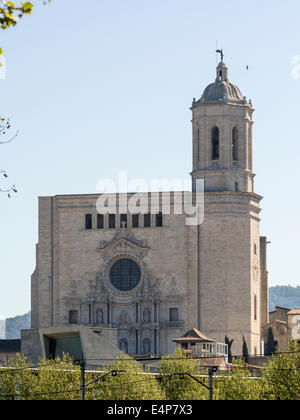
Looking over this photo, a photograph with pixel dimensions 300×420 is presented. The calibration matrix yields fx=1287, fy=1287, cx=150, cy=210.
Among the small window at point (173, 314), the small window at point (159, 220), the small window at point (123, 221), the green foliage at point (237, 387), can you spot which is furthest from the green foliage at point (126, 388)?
the small window at point (123, 221)

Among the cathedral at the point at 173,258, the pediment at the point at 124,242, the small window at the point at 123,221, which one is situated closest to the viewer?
the cathedral at the point at 173,258

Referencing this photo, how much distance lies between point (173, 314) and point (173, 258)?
5664 millimetres

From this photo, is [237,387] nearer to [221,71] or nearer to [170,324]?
[170,324]

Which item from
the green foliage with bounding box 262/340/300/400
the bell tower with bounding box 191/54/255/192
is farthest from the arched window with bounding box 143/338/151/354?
the green foliage with bounding box 262/340/300/400

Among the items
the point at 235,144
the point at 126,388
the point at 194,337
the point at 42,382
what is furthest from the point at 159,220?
the point at 126,388

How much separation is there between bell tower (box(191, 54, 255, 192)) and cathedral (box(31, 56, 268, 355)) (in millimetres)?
104

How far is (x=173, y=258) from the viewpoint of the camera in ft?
428

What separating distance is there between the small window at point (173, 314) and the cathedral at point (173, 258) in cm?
10

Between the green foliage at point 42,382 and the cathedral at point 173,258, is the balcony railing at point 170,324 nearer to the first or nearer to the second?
the cathedral at point 173,258

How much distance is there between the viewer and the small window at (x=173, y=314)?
129750 mm

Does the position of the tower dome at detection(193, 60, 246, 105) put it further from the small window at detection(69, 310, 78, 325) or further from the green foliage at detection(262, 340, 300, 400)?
the green foliage at detection(262, 340, 300, 400)

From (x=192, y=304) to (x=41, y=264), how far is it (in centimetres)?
1717

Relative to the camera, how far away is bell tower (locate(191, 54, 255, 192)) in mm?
133500

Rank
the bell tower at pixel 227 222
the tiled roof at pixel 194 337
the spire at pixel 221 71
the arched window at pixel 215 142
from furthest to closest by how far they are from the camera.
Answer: the spire at pixel 221 71, the arched window at pixel 215 142, the bell tower at pixel 227 222, the tiled roof at pixel 194 337
